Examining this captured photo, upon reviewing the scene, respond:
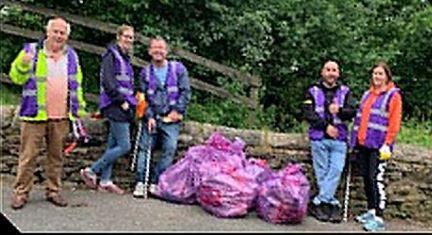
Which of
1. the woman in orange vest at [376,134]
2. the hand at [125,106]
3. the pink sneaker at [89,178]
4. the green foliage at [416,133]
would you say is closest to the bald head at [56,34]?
the hand at [125,106]

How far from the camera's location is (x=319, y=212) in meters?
7.44

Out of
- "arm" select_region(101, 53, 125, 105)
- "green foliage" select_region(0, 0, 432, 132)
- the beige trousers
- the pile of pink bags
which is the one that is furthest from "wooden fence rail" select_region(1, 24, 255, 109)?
the beige trousers

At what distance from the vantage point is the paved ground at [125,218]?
6.45 metres

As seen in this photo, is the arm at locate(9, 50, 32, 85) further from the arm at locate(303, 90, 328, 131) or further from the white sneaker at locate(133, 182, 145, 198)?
the arm at locate(303, 90, 328, 131)

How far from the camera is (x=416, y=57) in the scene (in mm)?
13094

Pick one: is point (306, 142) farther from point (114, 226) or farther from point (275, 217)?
point (114, 226)

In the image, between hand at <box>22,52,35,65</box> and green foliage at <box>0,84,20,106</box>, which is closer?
hand at <box>22,52,35,65</box>

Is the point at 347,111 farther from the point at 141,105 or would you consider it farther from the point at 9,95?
the point at 9,95

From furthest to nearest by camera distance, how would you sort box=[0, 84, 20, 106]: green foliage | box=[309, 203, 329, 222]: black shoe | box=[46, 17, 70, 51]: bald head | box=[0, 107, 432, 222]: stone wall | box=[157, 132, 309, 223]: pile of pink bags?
box=[0, 84, 20, 106]: green foliage < box=[0, 107, 432, 222]: stone wall < box=[309, 203, 329, 222]: black shoe < box=[157, 132, 309, 223]: pile of pink bags < box=[46, 17, 70, 51]: bald head

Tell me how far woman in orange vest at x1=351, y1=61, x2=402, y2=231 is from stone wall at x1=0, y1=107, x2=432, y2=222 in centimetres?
42

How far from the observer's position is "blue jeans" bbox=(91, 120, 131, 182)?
7578 mm

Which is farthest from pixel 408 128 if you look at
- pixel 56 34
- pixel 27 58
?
pixel 27 58

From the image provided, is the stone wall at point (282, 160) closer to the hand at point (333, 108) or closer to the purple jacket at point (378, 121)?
the hand at point (333, 108)

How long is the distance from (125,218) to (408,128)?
429cm
